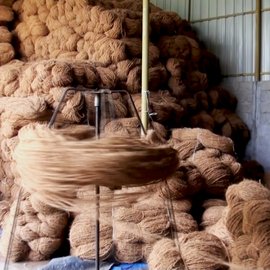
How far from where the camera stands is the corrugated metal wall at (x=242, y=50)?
26.0 ft

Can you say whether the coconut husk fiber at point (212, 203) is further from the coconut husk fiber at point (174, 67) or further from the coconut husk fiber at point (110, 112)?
the coconut husk fiber at point (174, 67)

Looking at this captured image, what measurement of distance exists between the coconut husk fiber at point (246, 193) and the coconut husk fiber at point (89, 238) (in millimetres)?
1094

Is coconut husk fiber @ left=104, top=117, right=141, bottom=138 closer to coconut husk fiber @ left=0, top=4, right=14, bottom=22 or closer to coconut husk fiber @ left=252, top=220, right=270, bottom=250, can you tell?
coconut husk fiber @ left=252, top=220, right=270, bottom=250

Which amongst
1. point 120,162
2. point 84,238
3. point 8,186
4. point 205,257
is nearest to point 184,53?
point 8,186

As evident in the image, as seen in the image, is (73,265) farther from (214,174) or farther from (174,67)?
(174,67)

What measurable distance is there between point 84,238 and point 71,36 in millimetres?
2937

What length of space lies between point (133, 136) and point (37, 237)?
8.57ft

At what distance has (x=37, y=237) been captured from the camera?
422 cm

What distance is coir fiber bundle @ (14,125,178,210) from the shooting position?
167 centimetres

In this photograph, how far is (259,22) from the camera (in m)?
8.02

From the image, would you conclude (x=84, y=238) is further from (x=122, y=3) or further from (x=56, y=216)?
(x=122, y=3)

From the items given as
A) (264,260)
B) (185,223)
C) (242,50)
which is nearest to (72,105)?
(185,223)

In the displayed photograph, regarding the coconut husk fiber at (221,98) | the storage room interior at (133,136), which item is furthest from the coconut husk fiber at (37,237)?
the coconut husk fiber at (221,98)

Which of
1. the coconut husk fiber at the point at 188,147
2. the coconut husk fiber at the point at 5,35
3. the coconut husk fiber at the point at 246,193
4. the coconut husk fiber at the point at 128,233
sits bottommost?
the coconut husk fiber at the point at 128,233
